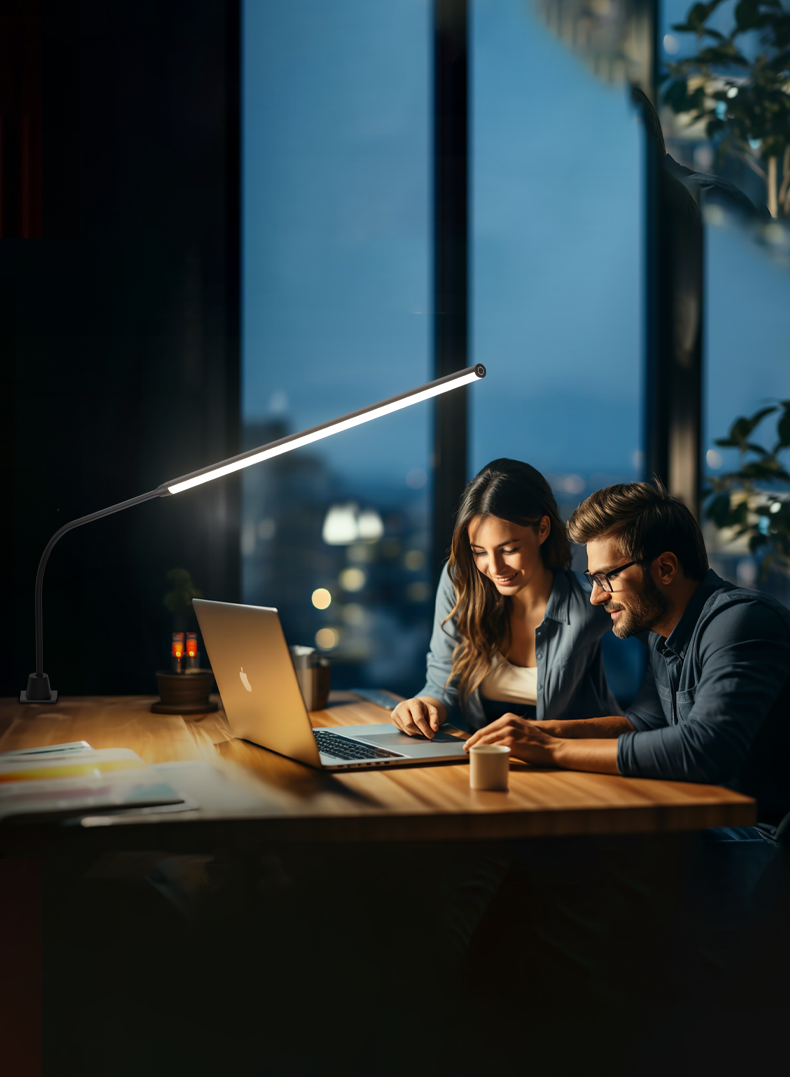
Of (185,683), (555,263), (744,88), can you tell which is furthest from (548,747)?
(744,88)

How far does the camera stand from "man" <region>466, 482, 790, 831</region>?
4.46ft

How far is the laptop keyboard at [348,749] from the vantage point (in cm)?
153

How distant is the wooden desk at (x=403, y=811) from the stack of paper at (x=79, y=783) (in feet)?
0.17

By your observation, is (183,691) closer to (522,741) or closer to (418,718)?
(418,718)

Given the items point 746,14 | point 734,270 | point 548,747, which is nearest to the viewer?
point 548,747

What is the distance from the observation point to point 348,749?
1581 mm

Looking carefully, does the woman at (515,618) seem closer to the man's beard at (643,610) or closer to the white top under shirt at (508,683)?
the white top under shirt at (508,683)

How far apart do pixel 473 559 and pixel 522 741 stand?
77 cm

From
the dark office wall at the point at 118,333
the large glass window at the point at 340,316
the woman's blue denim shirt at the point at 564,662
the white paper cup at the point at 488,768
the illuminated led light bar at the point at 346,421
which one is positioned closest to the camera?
the white paper cup at the point at 488,768

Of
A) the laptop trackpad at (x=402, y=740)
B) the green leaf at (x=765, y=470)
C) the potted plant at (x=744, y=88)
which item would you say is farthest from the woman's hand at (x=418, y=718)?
the potted plant at (x=744, y=88)

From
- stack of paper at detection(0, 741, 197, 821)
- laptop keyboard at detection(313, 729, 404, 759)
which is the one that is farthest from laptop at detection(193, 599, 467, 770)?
stack of paper at detection(0, 741, 197, 821)

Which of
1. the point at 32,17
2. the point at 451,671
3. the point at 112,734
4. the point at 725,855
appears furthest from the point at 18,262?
the point at 725,855

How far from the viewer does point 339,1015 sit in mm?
1303

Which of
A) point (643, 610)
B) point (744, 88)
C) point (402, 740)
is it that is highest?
point (744, 88)
